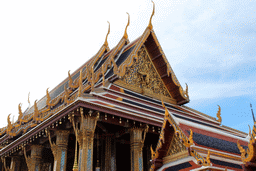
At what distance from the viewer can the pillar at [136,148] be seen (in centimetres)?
942

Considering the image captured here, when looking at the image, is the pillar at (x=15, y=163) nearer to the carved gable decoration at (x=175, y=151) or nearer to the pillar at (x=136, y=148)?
→ the pillar at (x=136, y=148)

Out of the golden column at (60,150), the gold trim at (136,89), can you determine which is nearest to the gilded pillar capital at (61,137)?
the golden column at (60,150)

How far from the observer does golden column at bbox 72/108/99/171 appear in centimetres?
823

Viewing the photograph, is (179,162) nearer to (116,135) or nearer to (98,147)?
(116,135)

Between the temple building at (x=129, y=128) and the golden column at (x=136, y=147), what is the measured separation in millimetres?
34

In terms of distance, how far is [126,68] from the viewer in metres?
11.9

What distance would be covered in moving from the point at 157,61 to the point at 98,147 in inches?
202

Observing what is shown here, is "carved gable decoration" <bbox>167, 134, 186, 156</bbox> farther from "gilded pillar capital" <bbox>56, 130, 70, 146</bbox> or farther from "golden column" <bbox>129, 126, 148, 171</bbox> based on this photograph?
"gilded pillar capital" <bbox>56, 130, 70, 146</bbox>

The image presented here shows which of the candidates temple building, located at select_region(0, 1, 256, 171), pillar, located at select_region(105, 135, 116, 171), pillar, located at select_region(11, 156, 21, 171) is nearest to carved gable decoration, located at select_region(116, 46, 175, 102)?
temple building, located at select_region(0, 1, 256, 171)

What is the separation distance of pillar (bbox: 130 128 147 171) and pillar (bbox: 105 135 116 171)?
3.33 ft

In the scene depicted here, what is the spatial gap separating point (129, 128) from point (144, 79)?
11.1 feet

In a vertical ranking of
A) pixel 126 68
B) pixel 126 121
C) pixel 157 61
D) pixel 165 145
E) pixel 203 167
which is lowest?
pixel 203 167

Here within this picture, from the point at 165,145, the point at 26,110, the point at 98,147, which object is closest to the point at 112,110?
the point at 98,147

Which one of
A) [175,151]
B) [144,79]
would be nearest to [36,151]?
[144,79]
